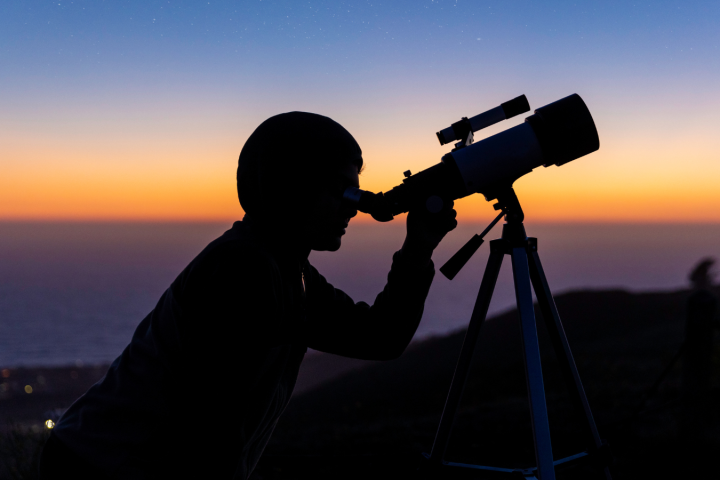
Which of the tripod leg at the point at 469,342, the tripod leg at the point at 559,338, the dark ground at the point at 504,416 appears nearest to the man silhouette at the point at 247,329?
the tripod leg at the point at 469,342

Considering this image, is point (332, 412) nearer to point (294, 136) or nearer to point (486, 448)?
point (486, 448)

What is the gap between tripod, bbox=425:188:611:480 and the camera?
2.01m

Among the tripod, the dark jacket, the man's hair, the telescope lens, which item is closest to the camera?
the dark jacket

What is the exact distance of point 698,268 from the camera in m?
13.3

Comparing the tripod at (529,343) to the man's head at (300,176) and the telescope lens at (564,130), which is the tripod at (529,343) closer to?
the telescope lens at (564,130)

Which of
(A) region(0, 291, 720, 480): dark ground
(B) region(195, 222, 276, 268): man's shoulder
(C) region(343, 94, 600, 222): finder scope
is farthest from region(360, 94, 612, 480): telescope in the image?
(A) region(0, 291, 720, 480): dark ground

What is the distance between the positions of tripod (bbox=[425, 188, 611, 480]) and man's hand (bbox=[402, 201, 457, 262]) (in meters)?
0.28

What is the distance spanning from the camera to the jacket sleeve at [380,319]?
2195 mm

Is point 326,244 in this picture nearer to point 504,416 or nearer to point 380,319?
point 380,319

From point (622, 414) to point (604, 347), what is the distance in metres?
5.67

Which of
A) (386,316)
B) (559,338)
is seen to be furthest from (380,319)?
(559,338)

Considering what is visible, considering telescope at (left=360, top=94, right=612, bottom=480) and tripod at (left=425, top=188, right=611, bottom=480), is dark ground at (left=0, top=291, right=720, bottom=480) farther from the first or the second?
telescope at (left=360, top=94, right=612, bottom=480)

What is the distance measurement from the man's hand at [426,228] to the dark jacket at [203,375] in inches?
20.7

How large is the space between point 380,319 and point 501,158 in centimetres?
88
